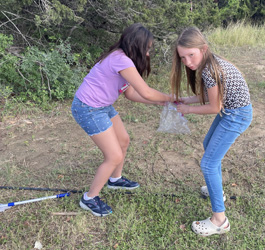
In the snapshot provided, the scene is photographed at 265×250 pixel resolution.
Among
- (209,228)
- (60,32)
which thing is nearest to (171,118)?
(209,228)

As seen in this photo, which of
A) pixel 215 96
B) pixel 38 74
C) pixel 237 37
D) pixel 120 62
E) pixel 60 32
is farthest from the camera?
pixel 237 37

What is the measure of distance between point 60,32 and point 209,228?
16.4 feet

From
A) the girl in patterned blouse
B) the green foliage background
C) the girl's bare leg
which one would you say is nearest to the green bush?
the green foliage background

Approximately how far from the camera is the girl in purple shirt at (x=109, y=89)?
231 cm

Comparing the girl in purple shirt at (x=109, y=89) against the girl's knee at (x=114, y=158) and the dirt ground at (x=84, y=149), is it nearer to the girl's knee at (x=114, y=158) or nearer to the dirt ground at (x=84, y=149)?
the girl's knee at (x=114, y=158)

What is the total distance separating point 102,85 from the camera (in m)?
2.45

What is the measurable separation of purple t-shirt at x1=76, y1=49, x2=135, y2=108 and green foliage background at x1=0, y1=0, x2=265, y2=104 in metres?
2.60

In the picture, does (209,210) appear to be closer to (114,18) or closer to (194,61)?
(194,61)

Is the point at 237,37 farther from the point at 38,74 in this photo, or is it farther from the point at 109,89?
the point at 109,89

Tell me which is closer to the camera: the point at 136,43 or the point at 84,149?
the point at 136,43

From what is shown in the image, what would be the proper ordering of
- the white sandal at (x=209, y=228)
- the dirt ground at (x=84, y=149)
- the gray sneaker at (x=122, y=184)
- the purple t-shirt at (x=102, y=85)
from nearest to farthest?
1. the purple t-shirt at (x=102, y=85)
2. the white sandal at (x=209, y=228)
3. the gray sneaker at (x=122, y=184)
4. the dirt ground at (x=84, y=149)

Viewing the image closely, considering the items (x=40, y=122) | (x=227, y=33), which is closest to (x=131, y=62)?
(x=40, y=122)

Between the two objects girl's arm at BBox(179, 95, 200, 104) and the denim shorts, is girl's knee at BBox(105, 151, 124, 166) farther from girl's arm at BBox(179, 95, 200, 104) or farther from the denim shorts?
girl's arm at BBox(179, 95, 200, 104)

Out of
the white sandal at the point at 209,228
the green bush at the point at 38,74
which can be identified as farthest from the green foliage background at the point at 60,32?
the white sandal at the point at 209,228
